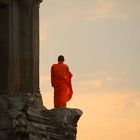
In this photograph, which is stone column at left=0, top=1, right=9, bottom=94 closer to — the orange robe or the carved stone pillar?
the carved stone pillar

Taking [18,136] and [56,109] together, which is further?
[56,109]

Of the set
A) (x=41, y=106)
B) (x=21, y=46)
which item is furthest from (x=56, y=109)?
(x=21, y=46)

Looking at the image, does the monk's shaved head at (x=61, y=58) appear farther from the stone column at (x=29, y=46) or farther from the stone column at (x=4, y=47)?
the stone column at (x=4, y=47)

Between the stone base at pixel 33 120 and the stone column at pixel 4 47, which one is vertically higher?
the stone column at pixel 4 47

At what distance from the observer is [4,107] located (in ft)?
112

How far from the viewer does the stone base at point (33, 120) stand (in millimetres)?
33312

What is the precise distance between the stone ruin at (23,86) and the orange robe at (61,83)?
0.61 meters

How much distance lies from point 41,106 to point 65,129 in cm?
149

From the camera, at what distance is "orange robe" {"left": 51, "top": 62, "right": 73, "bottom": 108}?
35.8 metres

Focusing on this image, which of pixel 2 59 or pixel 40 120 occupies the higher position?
pixel 2 59

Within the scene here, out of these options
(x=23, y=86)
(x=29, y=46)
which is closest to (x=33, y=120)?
(x=23, y=86)

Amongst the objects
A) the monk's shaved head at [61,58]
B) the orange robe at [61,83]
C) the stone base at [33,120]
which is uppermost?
the monk's shaved head at [61,58]

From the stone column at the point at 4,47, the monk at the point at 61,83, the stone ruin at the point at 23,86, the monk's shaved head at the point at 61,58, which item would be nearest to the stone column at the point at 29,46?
the stone ruin at the point at 23,86

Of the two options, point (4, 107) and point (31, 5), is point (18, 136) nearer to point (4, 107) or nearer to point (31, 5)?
point (4, 107)
